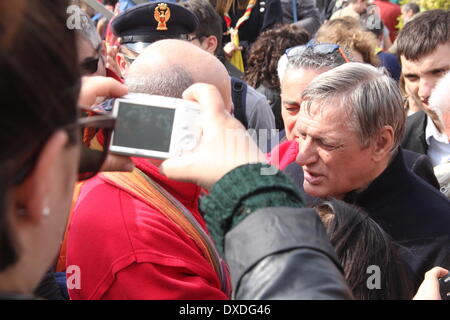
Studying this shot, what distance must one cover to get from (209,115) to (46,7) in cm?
52

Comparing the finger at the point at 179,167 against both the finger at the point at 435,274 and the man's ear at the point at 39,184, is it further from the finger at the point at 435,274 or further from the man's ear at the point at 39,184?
the finger at the point at 435,274

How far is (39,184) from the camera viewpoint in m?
0.87

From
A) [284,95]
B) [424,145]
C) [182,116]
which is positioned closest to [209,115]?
[182,116]

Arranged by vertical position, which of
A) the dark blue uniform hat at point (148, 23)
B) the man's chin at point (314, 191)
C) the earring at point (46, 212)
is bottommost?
the man's chin at point (314, 191)

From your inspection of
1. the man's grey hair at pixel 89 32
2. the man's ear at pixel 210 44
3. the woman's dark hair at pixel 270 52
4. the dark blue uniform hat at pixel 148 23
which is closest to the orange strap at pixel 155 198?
the man's grey hair at pixel 89 32

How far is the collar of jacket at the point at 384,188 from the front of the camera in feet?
8.42

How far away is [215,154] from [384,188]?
4.86 ft

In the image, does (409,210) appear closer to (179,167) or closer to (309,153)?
(309,153)

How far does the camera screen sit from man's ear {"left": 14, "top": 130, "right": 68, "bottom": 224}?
1.66ft

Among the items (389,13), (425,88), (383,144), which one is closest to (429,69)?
(425,88)

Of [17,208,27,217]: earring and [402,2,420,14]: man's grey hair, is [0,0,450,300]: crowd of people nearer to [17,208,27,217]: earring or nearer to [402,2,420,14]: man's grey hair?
[17,208,27,217]: earring

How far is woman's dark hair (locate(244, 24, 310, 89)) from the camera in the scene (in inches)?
184

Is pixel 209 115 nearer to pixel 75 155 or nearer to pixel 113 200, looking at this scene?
pixel 75 155

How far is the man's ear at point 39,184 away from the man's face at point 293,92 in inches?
102
